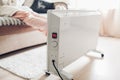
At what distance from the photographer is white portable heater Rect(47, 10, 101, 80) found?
962mm

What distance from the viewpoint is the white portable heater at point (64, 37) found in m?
0.96

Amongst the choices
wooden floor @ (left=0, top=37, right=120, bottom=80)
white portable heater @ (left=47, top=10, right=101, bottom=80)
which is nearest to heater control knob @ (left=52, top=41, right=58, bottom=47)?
white portable heater @ (left=47, top=10, right=101, bottom=80)

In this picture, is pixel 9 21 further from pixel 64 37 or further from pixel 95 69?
pixel 95 69

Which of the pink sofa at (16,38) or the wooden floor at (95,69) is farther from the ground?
the pink sofa at (16,38)

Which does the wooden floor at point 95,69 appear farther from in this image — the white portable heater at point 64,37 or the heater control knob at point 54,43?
the heater control knob at point 54,43

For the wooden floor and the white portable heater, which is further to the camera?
the wooden floor

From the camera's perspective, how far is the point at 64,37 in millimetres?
1003

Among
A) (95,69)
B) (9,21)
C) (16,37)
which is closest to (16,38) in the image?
(16,37)

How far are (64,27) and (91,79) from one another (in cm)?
52

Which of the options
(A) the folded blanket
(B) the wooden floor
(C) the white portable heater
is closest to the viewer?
(C) the white portable heater

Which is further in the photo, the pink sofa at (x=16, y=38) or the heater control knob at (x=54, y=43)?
the pink sofa at (x=16, y=38)

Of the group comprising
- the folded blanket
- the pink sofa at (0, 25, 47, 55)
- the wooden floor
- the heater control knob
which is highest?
the folded blanket

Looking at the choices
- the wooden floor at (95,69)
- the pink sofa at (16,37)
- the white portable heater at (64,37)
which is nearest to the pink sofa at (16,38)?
the pink sofa at (16,37)

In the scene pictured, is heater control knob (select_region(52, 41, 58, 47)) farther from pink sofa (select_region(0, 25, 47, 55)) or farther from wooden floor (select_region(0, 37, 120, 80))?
pink sofa (select_region(0, 25, 47, 55))
